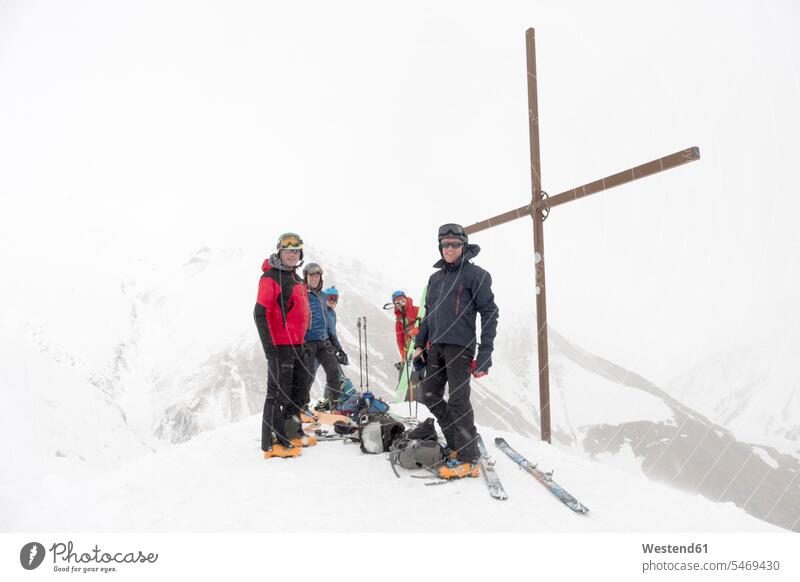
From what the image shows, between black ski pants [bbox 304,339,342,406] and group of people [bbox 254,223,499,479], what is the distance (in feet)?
1.17

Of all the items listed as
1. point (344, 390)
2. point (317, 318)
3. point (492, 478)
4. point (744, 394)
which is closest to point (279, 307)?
point (317, 318)

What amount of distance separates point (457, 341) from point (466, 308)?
1.28ft

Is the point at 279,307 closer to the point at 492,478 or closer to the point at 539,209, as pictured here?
the point at 492,478

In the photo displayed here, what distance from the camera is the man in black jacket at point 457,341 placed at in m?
4.39

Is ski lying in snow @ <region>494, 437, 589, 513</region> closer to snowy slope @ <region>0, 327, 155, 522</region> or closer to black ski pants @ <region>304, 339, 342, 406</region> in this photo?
black ski pants @ <region>304, 339, 342, 406</region>

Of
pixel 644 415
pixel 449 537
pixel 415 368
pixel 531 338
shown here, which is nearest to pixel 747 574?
pixel 449 537

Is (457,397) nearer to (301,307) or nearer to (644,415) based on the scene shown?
(301,307)

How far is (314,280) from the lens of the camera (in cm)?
750

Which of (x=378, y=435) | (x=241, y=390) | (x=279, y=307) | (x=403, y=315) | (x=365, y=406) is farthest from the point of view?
(x=241, y=390)

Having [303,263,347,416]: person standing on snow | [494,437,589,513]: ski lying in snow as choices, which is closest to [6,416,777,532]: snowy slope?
[494,437,589,513]: ski lying in snow

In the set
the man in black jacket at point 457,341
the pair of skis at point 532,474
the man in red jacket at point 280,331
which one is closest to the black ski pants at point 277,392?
the man in red jacket at point 280,331

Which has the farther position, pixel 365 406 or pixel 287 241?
pixel 365 406

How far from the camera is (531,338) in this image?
79875mm

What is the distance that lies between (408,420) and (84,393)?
12.6 metres
